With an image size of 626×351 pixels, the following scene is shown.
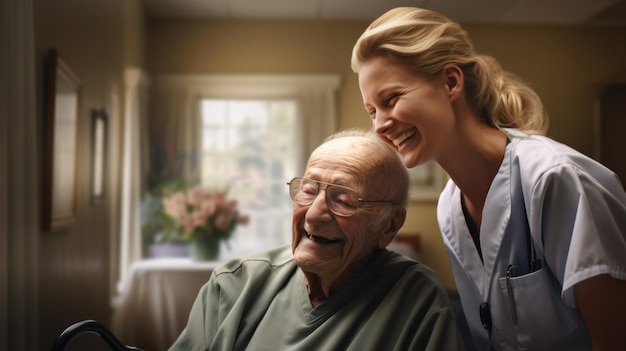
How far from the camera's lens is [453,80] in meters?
0.91

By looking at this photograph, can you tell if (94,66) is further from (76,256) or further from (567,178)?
(567,178)

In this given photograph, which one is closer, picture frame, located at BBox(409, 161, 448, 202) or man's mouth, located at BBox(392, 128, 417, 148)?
man's mouth, located at BBox(392, 128, 417, 148)

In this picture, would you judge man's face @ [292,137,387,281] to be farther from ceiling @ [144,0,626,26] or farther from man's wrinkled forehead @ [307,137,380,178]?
ceiling @ [144,0,626,26]

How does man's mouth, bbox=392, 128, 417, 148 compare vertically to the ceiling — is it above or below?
below

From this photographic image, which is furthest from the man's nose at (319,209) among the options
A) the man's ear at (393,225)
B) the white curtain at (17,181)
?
the white curtain at (17,181)

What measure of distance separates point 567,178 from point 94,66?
6.04 ft

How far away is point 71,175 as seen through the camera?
1726mm

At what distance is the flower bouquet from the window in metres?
0.65

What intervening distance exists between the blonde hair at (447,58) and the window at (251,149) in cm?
202

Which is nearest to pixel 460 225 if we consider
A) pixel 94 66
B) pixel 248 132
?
pixel 94 66

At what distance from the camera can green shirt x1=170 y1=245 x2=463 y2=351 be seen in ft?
2.73

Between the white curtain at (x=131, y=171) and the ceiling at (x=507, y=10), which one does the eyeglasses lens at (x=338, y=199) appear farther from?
the white curtain at (x=131, y=171)

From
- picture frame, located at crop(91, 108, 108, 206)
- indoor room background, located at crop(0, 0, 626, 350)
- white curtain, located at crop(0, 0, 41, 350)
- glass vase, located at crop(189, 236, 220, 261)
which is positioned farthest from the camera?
glass vase, located at crop(189, 236, 220, 261)

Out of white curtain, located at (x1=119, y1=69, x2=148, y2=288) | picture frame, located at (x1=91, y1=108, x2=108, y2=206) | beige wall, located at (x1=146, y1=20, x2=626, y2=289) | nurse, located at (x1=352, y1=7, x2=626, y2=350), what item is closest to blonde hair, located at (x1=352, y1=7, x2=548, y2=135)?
nurse, located at (x1=352, y1=7, x2=626, y2=350)
